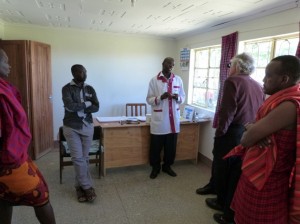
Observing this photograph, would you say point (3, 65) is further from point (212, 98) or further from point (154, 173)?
point (212, 98)

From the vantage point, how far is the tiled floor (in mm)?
2227

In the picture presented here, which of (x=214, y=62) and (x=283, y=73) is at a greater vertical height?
(x=214, y=62)

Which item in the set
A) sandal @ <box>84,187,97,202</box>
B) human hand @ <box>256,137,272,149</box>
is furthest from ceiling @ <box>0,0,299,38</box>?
sandal @ <box>84,187,97,202</box>

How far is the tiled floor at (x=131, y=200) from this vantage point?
7.30 feet

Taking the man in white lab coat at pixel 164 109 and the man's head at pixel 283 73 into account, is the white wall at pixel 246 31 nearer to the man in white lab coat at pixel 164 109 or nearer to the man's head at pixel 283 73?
the man in white lab coat at pixel 164 109

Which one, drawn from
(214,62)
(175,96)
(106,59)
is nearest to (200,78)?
(214,62)

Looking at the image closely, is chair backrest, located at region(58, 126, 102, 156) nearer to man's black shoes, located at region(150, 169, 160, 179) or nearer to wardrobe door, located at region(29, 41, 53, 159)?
man's black shoes, located at region(150, 169, 160, 179)

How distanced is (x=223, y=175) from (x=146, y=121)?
1.32m

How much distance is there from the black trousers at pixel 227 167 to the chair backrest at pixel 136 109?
223cm

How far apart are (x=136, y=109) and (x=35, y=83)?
1728mm

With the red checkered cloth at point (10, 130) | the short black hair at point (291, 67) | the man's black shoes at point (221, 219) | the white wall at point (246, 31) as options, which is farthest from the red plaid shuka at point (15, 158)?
the white wall at point (246, 31)

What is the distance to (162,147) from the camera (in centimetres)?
320

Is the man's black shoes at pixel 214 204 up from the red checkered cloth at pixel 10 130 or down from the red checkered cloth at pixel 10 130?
down

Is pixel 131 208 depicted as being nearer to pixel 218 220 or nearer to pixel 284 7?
pixel 218 220
